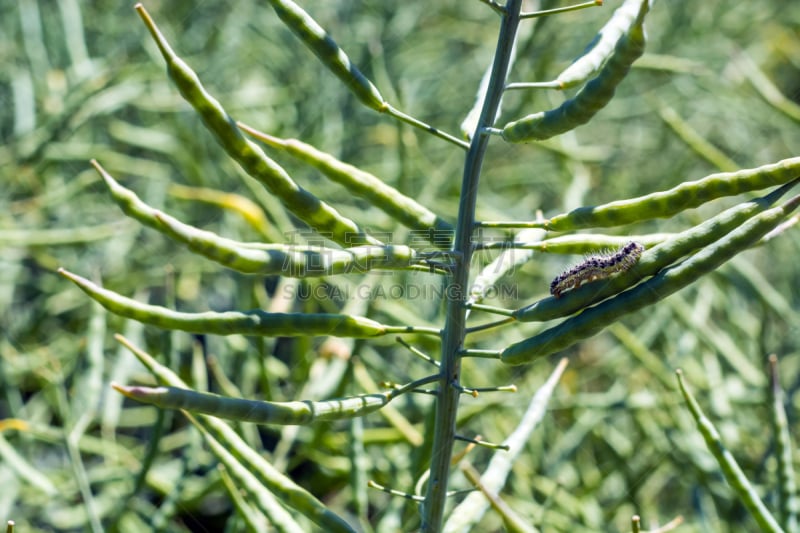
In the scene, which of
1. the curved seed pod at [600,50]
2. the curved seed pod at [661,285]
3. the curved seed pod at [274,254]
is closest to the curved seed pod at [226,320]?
the curved seed pod at [274,254]

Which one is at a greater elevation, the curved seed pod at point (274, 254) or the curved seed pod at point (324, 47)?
the curved seed pod at point (324, 47)

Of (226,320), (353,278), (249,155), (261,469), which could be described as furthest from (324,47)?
(353,278)

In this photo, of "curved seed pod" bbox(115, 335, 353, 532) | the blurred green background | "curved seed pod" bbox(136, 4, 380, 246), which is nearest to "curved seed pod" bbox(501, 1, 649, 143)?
"curved seed pod" bbox(136, 4, 380, 246)

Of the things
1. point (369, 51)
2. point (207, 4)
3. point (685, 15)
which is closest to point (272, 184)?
point (369, 51)

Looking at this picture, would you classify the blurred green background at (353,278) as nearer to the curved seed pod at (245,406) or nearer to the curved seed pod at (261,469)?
the curved seed pod at (261,469)

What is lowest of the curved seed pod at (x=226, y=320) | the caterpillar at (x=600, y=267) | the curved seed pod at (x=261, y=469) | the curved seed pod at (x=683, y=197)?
the curved seed pod at (x=261, y=469)
